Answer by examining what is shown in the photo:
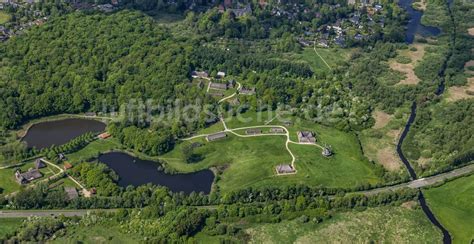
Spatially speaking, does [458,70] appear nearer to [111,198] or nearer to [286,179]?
[286,179]

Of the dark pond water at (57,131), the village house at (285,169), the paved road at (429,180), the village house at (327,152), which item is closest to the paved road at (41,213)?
the dark pond water at (57,131)

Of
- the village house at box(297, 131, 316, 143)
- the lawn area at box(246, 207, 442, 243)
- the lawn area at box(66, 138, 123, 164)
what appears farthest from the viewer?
the village house at box(297, 131, 316, 143)

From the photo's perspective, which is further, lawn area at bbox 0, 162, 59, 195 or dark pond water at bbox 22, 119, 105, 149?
dark pond water at bbox 22, 119, 105, 149

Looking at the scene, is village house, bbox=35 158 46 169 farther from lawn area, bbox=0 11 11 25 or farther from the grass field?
lawn area, bbox=0 11 11 25

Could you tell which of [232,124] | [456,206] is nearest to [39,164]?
[232,124]

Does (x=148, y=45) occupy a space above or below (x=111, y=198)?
above

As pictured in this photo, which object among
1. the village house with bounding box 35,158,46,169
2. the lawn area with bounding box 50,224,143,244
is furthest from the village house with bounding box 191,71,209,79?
the lawn area with bounding box 50,224,143,244

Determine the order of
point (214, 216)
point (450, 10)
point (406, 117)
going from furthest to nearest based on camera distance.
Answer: point (450, 10) → point (406, 117) → point (214, 216)

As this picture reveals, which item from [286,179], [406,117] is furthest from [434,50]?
[286,179]
